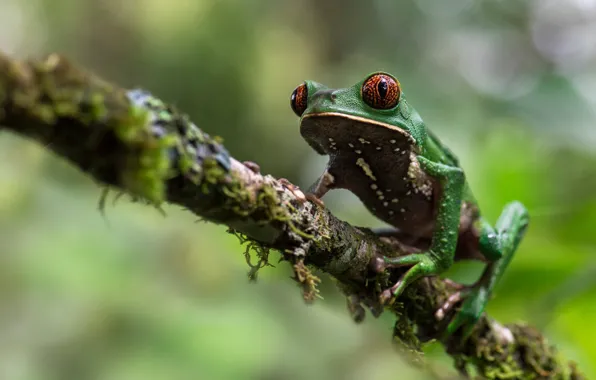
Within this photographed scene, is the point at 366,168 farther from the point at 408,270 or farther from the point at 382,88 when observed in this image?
the point at 408,270

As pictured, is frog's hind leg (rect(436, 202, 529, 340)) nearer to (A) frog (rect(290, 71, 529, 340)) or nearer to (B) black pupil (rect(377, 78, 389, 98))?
(A) frog (rect(290, 71, 529, 340))

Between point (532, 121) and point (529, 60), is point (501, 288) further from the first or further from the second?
point (529, 60)

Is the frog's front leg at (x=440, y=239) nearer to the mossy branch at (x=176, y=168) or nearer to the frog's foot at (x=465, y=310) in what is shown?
the mossy branch at (x=176, y=168)

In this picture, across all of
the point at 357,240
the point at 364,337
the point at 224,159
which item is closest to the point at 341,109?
the point at 357,240

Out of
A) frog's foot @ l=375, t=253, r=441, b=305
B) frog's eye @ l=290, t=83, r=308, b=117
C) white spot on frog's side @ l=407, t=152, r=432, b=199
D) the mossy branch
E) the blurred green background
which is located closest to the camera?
the mossy branch

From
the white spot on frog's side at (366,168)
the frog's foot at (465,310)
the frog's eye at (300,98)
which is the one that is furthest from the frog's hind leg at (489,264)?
the frog's eye at (300,98)

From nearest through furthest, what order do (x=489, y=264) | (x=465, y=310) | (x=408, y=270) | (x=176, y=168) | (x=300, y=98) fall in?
(x=176, y=168) → (x=408, y=270) → (x=300, y=98) → (x=465, y=310) → (x=489, y=264)

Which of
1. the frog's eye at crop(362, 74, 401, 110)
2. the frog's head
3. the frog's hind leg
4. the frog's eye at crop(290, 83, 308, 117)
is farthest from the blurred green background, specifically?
the frog's eye at crop(362, 74, 401, 110)

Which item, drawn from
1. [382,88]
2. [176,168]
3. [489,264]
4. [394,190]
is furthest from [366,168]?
[176,168]
